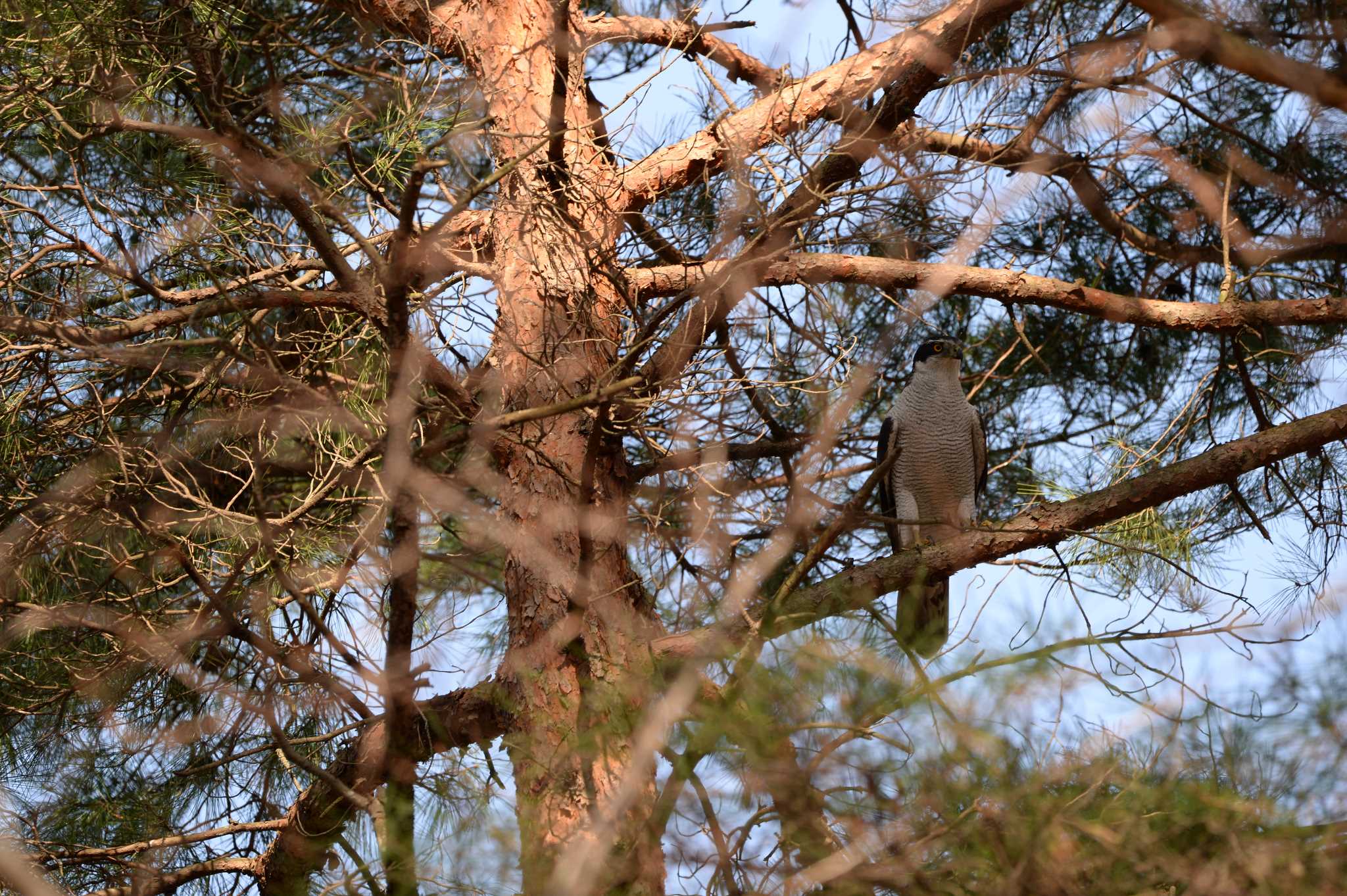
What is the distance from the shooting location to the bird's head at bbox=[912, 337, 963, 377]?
5.08 metres

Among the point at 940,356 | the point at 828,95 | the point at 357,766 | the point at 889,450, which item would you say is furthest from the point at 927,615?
the point at 357,766

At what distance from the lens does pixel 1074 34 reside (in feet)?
14.7

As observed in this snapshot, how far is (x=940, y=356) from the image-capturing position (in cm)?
515

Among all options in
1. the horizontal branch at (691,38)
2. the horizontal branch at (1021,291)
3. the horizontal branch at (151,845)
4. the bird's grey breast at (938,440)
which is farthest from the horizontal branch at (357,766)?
the bird's grey breast at (938,440)

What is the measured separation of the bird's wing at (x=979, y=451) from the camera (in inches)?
207

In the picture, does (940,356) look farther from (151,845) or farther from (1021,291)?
(151,845)

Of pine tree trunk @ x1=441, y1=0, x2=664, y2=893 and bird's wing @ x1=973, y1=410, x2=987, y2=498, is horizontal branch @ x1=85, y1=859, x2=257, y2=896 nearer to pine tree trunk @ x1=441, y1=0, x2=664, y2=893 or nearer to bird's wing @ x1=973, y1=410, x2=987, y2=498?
pine tree trunk @ x1=441, y1=0, x2=664, y2=893

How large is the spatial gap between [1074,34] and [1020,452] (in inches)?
77.6

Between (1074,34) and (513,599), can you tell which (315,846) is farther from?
(1074,34)

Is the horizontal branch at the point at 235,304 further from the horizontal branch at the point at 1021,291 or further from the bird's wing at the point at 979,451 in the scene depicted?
the bird's wing at the point at 979,451

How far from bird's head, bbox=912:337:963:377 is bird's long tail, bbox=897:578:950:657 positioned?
95 centimetres

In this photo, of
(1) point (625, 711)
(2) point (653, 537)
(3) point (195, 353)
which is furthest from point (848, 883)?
(3) point (195, 353)

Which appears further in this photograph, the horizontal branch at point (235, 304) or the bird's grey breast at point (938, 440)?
the bird's grey breast at point (938, 440)

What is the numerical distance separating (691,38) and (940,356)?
2.05 meters
